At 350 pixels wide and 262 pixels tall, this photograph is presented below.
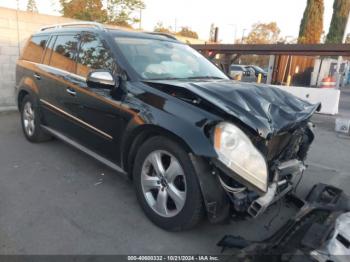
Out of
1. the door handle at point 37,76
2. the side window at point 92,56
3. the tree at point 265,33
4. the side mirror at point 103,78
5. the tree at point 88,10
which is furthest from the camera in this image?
the tree at point 265,33

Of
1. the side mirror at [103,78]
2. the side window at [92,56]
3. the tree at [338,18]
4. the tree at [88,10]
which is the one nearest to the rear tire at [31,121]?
the side window at [92,56]

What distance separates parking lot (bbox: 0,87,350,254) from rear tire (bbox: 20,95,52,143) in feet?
1.12

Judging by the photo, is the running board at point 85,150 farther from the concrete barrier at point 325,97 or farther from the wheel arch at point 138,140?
the concrete barrier at point 325,97

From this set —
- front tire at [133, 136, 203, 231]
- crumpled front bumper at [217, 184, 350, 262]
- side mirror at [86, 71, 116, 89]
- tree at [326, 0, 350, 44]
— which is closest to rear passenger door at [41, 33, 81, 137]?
side mirror at [86, 71, 116, 89]

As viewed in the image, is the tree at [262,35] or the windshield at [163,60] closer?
the windshield at [163,60]

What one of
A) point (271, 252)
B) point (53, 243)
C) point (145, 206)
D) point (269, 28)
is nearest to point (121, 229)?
point (145, 206)

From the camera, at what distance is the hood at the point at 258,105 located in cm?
237

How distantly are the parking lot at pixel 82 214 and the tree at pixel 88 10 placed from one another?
18.6 metres

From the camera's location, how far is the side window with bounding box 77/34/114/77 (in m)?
3.28

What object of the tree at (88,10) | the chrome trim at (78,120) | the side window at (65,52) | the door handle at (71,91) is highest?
the tree at (88,10)

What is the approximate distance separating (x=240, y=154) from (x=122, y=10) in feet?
71.7

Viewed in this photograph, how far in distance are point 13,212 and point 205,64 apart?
2957 mm

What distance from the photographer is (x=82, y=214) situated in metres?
3.02

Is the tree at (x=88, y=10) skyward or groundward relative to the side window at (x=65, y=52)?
skyward
